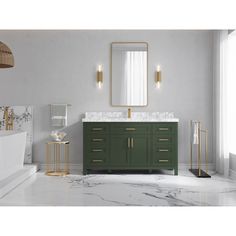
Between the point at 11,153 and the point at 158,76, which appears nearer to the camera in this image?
the point at 11,153

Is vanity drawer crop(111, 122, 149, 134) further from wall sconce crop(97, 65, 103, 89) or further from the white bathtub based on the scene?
the white bathtub

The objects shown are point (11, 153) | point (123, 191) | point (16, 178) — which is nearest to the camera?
point (123, 191)

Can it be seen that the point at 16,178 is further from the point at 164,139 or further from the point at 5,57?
the point at 164,139

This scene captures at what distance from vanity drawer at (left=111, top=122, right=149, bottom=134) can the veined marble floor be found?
2.42 feet

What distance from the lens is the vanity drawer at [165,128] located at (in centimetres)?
580

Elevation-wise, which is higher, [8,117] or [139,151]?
[8,117]

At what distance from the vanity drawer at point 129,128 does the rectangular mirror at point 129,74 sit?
0.68 meters

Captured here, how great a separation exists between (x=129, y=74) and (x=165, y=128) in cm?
126

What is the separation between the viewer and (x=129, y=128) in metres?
5.82

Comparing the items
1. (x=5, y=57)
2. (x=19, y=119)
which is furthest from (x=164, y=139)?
(x=5, y=57)

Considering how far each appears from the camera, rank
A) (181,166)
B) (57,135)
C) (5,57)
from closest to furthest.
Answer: (5,57), (57,135), (181,166)

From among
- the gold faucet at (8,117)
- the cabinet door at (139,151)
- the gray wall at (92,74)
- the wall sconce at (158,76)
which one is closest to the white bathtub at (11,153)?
the gold faucet at (8,117)

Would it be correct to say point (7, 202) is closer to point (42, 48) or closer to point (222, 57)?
point (42, 48)
